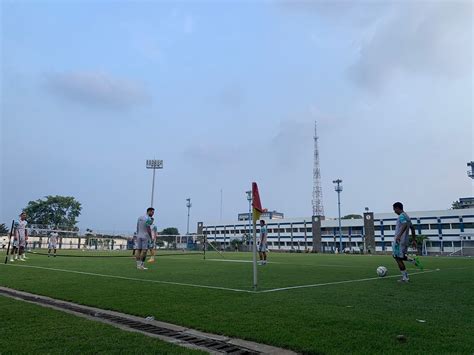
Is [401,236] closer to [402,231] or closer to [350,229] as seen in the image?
[402,231]

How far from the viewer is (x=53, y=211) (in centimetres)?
9338

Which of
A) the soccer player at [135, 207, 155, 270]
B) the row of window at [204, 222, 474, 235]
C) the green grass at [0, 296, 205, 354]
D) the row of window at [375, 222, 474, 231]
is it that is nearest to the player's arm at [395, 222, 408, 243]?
the green grass at [0, 296, 205, 354]

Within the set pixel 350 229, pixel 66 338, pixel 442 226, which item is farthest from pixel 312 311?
pixel 350 229

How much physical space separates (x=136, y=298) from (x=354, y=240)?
97.8 m

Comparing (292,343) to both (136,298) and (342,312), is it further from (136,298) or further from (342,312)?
(136,298)

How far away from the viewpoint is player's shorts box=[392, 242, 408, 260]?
10141mm

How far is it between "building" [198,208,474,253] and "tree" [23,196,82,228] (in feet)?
140

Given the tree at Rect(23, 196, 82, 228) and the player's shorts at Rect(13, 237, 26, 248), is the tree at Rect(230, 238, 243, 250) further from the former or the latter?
the player's shorts at Rect(13, 237, 26, 248)

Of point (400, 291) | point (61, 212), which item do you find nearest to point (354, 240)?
point (61, 212)

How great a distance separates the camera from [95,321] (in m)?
4.79

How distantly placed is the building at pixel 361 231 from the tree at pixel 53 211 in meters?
42.7

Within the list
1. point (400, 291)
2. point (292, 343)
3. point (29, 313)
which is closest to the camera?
point (292, 343)

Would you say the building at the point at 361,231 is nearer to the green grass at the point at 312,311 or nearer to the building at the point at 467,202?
the building at the point at 467,202

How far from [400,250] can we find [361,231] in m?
91.1
